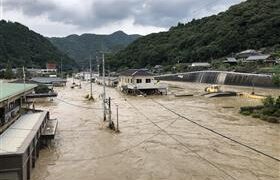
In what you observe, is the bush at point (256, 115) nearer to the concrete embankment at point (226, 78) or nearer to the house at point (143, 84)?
the house at point (143, 84)

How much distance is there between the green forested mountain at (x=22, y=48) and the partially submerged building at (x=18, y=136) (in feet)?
318

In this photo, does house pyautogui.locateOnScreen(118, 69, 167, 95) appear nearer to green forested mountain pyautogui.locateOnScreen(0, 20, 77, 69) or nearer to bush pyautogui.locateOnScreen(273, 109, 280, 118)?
bush pyautogui.locateOnScreen(273, 109, 280, 118)

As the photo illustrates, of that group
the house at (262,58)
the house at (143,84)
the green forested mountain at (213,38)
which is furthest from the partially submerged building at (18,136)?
the green forested mountain at (213,38)

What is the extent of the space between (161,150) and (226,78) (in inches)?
1990

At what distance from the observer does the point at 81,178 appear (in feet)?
49.9

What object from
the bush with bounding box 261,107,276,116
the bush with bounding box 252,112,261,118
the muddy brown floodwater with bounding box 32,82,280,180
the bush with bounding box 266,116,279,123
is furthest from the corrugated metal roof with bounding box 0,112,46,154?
the bush with bounding box 261,107,276,116

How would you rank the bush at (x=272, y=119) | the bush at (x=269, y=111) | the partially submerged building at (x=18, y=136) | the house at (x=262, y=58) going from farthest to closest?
the house at (x=262, y=58) < the bush at (x=269, y=111) < the bush at (x=272, y=119) < the partially submerged building at (x=18, y=136)

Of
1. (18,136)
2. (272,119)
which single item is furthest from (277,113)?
(18,136)

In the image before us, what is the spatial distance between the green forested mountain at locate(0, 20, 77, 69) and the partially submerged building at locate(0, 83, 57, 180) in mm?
97060

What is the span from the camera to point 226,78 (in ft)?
222

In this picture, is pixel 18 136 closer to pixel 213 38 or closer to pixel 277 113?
pixel 277 113

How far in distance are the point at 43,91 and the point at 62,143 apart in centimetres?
3429

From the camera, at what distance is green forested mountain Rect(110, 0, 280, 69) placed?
97312mm

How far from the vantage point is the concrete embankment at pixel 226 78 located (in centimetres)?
5662
